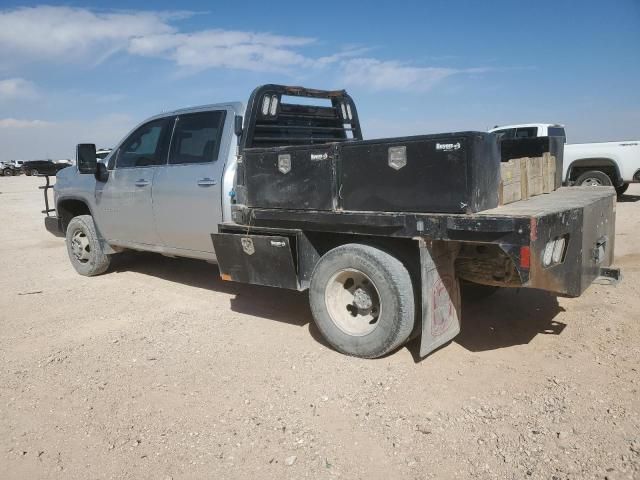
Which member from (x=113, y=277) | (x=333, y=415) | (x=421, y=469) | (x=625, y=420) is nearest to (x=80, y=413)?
(x=333, y=415)

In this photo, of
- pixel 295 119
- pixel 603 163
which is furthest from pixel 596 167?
pixel 295 119

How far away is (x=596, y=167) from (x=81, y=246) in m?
11.1

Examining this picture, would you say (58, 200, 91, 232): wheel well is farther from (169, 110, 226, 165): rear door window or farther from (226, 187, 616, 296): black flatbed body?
(226, 187, 616, 296): black flatbed body

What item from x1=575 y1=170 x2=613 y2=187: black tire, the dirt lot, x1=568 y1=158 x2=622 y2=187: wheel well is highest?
x1=568 y1=158 x2=622 y2=187: wheel well

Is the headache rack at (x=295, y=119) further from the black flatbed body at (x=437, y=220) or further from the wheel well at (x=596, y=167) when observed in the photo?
the wheel well at (x=596, y=167)

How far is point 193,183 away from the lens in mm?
5145

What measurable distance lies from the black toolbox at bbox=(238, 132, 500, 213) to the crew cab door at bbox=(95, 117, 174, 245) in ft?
5.91

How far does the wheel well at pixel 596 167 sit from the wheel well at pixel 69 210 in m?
10.4

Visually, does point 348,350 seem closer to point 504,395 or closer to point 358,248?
point 358,248

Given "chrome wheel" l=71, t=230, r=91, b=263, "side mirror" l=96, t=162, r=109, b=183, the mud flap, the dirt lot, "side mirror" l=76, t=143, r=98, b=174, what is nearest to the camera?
the dirt lot

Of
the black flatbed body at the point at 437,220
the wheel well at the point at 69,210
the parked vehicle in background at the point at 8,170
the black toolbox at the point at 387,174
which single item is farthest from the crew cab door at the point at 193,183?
the parked vehicle in background at the point at 8,170

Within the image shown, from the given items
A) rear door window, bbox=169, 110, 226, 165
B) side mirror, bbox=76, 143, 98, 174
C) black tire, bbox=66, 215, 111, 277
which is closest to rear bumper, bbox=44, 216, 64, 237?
black tire, bbox=66, 215, 111, 277

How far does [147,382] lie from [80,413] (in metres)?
0.51

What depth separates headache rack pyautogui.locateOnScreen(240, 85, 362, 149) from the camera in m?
4.86
